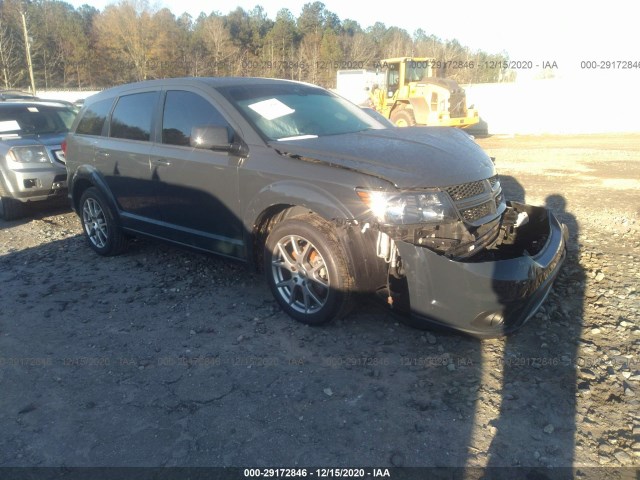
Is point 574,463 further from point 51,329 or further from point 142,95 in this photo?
point 142,95

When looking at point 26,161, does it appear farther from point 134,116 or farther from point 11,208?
point 134,116

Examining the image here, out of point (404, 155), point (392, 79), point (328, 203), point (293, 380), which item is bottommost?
point (293, 380)

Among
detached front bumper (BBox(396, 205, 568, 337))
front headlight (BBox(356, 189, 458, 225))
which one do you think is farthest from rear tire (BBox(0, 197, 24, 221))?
detached front bumper (BBox(396, 205, 568, 337))

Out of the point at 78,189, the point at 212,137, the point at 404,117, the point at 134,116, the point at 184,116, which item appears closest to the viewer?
the point at 212,137

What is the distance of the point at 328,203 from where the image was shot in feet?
11.2

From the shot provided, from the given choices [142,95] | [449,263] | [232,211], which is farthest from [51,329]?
[449,263]

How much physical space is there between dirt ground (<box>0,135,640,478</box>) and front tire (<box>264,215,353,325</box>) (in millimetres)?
187

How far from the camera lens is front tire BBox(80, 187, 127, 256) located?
5.41 metres

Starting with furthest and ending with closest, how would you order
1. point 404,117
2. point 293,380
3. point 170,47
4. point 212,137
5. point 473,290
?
point 170,47 < point 404,117 < point 212,137 < point 293,380 < point 473,290

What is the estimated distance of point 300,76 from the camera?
123 feet

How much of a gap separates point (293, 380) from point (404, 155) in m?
1.69

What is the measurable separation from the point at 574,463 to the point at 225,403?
6.14 feet

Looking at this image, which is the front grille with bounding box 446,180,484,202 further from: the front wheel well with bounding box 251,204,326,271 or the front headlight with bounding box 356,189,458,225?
the front wheel well with bounding box 251,204,326,271

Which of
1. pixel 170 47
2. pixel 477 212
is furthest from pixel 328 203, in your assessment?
pixel 170 47
